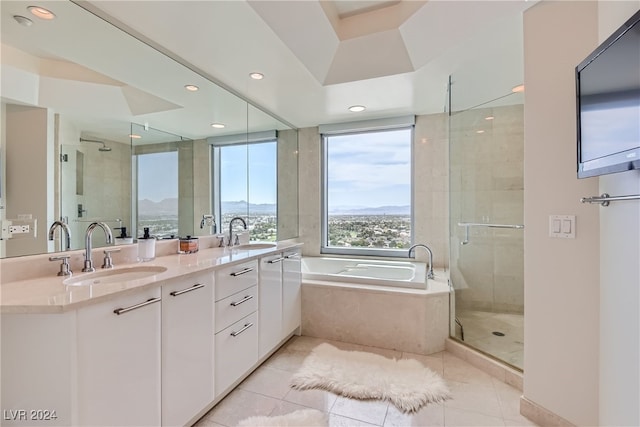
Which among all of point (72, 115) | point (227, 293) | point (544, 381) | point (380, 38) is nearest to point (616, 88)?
point (380, 38)

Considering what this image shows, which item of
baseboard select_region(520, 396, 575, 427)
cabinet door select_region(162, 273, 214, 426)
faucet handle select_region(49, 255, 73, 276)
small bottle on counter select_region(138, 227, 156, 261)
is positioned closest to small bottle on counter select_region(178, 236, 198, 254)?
small bottle on counter select_region(138, 227, 156, 261)

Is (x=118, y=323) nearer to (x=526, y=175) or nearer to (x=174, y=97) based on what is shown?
(x=174, y=97)

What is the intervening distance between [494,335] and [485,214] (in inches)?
47.4

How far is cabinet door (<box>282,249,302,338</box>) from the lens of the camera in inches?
98.7

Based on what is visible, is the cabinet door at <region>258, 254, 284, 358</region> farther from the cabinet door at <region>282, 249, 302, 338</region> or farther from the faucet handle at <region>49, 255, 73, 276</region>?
the faucet handle at <region>49, 255, 73, 276</region>

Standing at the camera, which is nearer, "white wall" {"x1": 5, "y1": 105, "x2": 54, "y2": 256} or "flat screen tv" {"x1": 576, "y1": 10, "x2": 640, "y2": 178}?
"flat screen tv" {"x1": 576, "y1": 10, "x2": 640, "y2": 178}

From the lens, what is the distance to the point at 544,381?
1.57m

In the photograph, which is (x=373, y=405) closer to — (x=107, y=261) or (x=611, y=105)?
(x=107, y=261)

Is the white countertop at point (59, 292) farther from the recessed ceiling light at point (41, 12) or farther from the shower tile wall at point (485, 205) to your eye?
the shower tile wall at point (485, 205)

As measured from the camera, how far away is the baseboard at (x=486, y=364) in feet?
6.39

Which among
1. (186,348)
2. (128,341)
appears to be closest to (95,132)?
(128,341)

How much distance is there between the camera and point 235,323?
1.87 m

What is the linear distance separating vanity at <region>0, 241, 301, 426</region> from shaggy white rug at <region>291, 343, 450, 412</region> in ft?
1.59

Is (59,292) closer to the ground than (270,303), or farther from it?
farther from it
